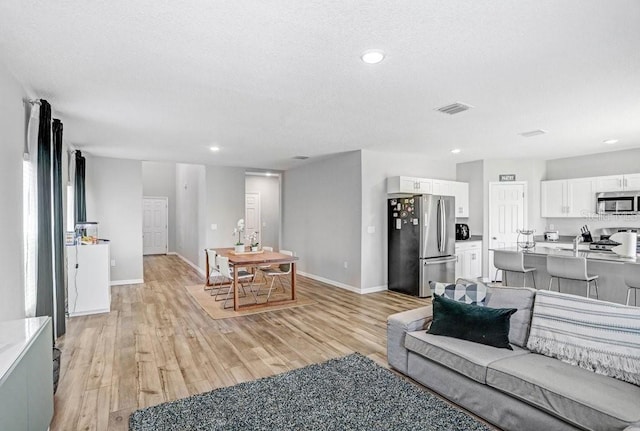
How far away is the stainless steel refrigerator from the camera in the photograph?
604 centimetres

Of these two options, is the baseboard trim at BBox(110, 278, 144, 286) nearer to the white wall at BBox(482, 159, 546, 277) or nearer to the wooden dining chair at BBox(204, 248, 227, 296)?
the wooden dining chair at BBox(204, 248, 227, 296)

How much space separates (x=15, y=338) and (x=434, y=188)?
648 centimetres

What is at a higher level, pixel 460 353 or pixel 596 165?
pixel 596 165

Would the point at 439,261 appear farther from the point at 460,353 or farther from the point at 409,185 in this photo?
the point at 460,353

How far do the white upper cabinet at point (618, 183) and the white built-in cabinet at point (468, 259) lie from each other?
2.32 metres

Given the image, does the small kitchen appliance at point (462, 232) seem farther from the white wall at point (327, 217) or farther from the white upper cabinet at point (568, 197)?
the white wall at point (327, 217)

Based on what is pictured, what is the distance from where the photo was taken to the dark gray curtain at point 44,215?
3258 millimetres

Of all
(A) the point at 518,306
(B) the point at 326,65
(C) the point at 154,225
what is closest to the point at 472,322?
(A) the point at 518,306

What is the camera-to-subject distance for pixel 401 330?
121 inches

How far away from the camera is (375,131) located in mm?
4840

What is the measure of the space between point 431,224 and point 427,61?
3988 mm

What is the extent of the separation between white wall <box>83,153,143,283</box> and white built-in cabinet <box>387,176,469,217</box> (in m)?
5.21

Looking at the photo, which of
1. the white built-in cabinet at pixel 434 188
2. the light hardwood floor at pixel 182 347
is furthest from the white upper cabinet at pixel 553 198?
the light hardwood floor at pixel 182 347

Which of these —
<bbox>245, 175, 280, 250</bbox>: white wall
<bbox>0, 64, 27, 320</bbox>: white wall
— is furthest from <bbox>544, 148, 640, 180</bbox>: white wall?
<bbox>0, 64, 27, 320</bbox>: white wall
